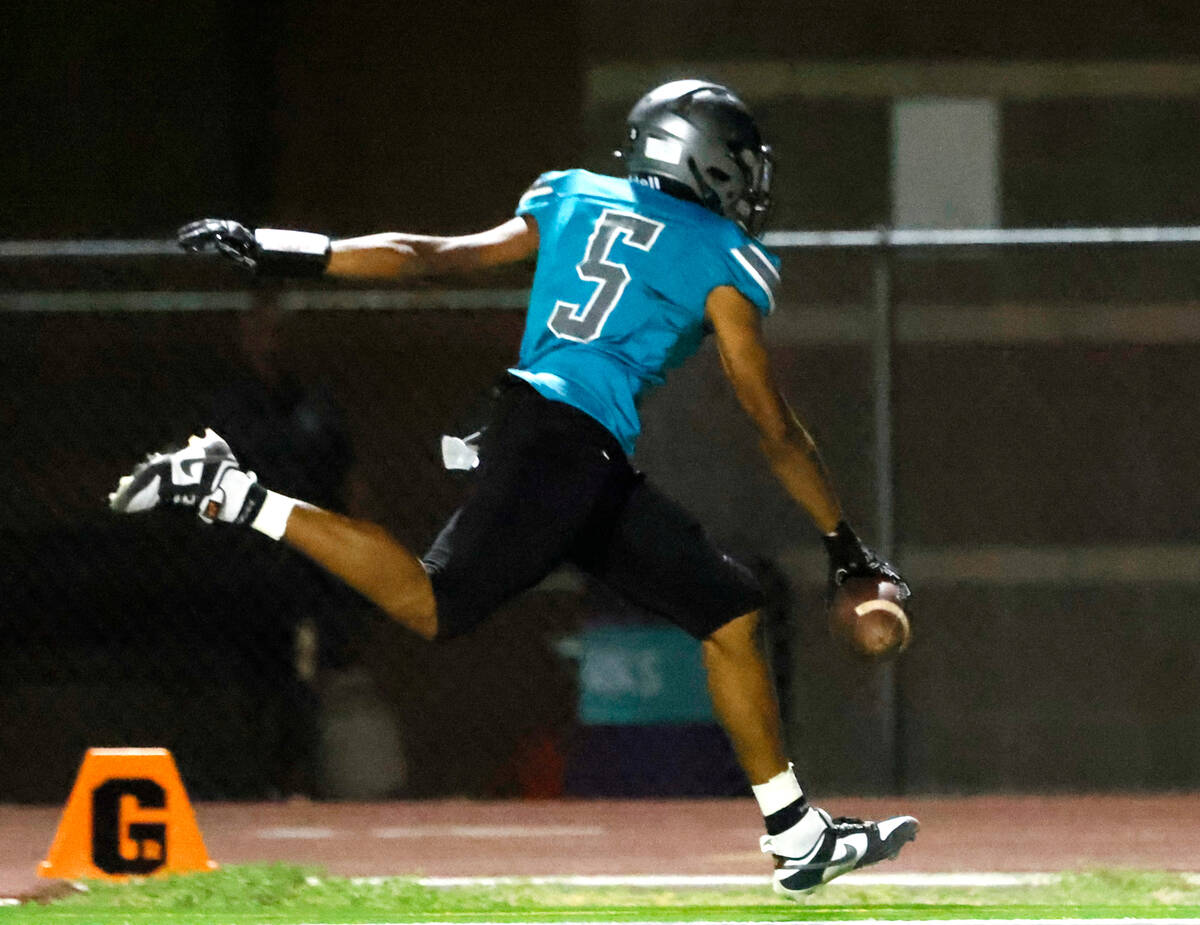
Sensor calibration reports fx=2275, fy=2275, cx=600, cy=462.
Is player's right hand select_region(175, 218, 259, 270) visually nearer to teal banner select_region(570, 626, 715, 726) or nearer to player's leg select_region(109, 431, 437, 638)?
player's leg select_region(109, 431, 437, 638)

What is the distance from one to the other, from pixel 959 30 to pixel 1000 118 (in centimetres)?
57

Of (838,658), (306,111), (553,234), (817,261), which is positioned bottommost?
(838,658)

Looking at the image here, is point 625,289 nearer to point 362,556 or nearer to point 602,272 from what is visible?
point 602,272

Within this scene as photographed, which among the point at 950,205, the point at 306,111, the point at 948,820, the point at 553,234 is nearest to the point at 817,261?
the point at 950,205

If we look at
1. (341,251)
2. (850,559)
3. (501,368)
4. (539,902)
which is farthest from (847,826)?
(501,368)

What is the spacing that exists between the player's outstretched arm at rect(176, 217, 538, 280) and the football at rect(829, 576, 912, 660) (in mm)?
1237

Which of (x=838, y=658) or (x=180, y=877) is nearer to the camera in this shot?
(x=180, y=877)

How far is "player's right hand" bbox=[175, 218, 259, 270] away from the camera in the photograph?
5719mm

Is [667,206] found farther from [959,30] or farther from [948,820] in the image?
[959,30]

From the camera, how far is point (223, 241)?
5719 mm

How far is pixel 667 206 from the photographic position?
5766 millimetres

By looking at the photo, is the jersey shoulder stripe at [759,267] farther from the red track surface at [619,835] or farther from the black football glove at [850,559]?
the red track surface at [619,835]

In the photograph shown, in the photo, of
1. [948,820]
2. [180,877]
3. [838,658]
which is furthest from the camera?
[838,658]

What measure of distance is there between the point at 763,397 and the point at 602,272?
0.54 metres
